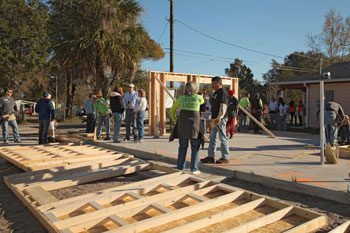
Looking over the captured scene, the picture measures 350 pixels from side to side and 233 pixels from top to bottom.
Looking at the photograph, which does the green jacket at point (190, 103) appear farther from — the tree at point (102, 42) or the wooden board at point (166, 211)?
the tree at point (102, 42)

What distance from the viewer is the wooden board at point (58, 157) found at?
8.17m

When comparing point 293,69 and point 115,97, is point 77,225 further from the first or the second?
point 293,69

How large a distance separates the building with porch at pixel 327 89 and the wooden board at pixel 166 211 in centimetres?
1677

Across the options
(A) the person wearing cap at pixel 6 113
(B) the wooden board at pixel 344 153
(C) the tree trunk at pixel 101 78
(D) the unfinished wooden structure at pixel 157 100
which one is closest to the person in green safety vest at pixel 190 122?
(B) the wooden board at pixel 344 153

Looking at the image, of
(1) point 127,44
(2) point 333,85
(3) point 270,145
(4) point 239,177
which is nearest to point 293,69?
(2) point 333,85

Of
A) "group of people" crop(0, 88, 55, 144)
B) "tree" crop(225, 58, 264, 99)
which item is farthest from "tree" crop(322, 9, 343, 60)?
"group of people" crop(0, 88, 55, 144)

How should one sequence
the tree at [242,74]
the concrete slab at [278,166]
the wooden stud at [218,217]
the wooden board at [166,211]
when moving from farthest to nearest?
the tree at [242,74] → the concrete slab at [278,166] → the wooden board at [166,211] → the wooden stud at [218,217]

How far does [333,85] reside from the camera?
21719 millimetres

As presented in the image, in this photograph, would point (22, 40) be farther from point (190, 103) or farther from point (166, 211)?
point (166, 211)

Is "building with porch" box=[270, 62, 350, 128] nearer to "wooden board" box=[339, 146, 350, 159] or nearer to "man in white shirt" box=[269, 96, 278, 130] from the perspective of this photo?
"man in white shirt" box=[269, 96, 278, 130]

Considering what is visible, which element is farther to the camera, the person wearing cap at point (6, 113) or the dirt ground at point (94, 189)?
the person wearing cap at point (6, 113)

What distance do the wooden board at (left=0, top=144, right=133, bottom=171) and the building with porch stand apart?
14876 millimetres

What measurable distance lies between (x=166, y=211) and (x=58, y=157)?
4.69m

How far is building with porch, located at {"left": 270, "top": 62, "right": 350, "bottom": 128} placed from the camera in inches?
829
